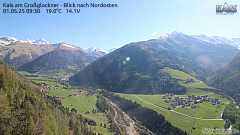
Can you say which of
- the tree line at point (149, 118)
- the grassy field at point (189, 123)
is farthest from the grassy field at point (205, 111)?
the tree line at point (149, 118)

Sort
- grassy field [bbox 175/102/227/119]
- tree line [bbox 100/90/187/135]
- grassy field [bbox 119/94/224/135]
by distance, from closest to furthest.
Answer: grassy field [bbox 119/94/224/135], tree line [bbox 100/90/187/135], grassy field [bbox 175/102/227/119]

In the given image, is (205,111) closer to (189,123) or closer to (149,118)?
(189,123)

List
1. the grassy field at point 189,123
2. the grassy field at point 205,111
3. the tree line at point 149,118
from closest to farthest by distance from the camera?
1. the grassy field at point 189,123
2. the tree line at point 149,118
3. the grassy field at point 205,111

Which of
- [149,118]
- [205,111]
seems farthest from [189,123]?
[149,118]

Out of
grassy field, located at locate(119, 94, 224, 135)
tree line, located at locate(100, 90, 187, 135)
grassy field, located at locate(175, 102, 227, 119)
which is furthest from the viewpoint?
grassy field, located at locate(175, 102, 227, 119)

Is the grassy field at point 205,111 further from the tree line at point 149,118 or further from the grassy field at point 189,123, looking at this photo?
the tree line at point 149,118

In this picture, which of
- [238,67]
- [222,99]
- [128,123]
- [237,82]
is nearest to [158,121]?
[128,123]

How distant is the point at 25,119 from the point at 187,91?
167 metres

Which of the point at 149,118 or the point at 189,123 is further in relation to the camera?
the point at 149,118

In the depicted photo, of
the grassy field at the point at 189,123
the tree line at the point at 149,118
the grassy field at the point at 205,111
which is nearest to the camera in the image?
the grassy field at the point at 189,123

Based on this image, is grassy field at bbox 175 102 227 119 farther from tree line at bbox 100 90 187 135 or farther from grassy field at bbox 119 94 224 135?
tree line at bbox 100 90 187 135

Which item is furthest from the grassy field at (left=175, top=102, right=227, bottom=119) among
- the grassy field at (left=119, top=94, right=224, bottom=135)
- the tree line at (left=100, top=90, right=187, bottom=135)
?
the tree line at (left=100, top=90, right=187, bottom=135)

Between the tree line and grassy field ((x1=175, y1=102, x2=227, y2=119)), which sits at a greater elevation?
grassy field ((x1=175, y1=102, x2=227, y2=119))

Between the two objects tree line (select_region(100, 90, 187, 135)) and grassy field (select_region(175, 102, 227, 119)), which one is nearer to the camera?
tree line (select_region(100, 90, 187, 135))
